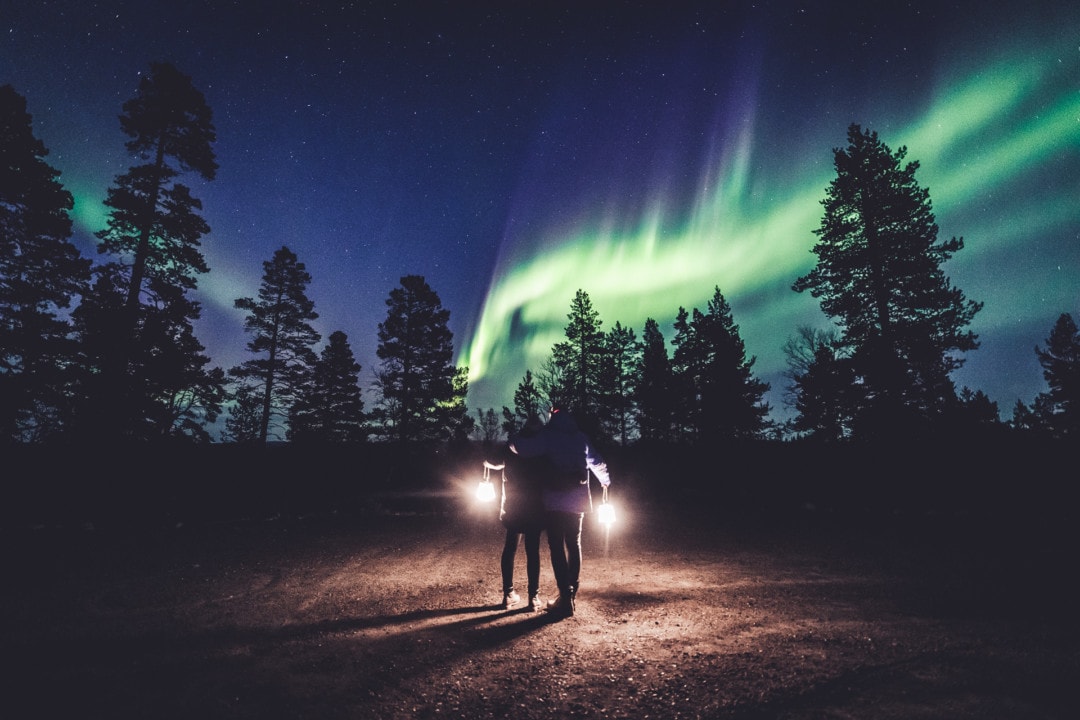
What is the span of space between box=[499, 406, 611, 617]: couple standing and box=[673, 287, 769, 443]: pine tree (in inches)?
1173

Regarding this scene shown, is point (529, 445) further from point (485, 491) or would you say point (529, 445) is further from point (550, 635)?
point (550, 635)

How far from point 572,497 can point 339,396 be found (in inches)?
1404

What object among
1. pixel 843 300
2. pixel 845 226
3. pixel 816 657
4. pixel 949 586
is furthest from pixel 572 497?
pixel 845 226

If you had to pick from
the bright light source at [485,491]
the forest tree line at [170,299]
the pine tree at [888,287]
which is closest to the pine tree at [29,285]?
the forest tree line at [170,299]

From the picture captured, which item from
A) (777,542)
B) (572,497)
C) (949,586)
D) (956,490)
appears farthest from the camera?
(956,490)

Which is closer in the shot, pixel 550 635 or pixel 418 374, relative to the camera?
pixel 550 635

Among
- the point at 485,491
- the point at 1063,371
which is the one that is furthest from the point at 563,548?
the point at 1063,371

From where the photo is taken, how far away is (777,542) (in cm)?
924

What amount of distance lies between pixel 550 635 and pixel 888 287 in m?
19.1

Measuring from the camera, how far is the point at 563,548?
16.5ft

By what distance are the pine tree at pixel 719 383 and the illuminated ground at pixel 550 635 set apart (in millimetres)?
24615

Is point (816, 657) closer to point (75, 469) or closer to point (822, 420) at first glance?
point (75, 469)

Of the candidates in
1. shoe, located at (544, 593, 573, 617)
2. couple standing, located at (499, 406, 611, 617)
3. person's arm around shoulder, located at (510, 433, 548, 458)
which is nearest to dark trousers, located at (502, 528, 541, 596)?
couple standing, located at (499, 406, 611, 617)

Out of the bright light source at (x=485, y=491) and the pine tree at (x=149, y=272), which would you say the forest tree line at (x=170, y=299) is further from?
the bright light source at (x=485, y=491)
